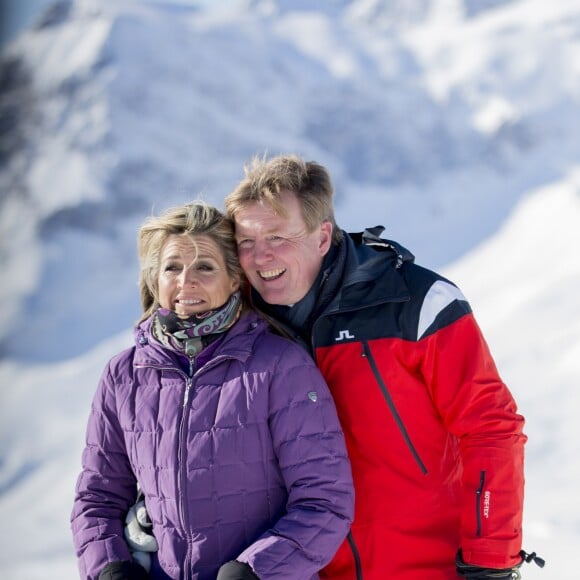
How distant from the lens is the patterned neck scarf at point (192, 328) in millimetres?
1744

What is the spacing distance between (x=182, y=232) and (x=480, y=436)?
2.85 feet

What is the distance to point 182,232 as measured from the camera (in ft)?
6.07

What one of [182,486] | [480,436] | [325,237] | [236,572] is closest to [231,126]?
[325,237]

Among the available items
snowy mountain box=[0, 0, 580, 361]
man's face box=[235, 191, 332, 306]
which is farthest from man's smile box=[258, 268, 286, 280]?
snowy mountain box=[0, 0, 580, 361]

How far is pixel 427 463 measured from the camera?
189 cm

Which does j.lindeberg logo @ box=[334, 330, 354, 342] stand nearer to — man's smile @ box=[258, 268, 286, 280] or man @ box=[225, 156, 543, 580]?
man @ box=[225, 156, 543, 580]

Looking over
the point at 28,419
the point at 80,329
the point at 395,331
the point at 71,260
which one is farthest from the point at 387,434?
the point at 71,260

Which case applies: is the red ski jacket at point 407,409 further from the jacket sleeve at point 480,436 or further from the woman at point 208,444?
the woman at point 208,444

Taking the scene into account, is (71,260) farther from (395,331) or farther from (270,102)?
(395,331)

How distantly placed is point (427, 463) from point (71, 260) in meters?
17.4

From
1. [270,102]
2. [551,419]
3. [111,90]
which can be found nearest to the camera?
[551,419]

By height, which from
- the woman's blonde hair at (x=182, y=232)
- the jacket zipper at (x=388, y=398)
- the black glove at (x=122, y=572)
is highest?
the woman's blonde hair at (x=182, y=232)

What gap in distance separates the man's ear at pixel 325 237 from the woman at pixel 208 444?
0.92 ft

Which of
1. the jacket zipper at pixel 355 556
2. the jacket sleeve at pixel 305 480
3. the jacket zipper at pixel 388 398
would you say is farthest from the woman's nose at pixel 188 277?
the jacket zipper at pixel 355 556
